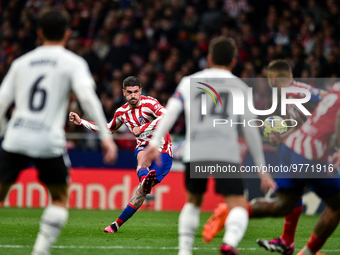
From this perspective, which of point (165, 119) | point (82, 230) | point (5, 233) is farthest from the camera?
point (82, 230)

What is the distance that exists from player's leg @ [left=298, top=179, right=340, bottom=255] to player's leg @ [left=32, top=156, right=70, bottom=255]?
8.16 feet

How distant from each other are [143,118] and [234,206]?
3.96 metres

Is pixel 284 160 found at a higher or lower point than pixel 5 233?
higher

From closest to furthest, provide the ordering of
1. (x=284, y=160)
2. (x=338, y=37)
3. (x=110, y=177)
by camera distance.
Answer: (x=284, y=160) < (x=110, y=177) < (x=338, y=37)

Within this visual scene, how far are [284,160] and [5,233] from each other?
13.6ft

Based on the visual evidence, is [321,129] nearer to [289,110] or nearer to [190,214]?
[289,110]

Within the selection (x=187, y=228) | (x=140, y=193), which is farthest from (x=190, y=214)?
(x=140, y=193)

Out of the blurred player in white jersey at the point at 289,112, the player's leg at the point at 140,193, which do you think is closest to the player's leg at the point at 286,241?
the blurred player in white jersey at the point at 289,112

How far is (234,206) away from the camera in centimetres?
488

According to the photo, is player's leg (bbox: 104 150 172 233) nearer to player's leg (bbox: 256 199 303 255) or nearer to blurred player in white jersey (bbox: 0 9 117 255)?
player's leg (bbox: 256 199 303 255)

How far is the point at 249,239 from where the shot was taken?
777cm

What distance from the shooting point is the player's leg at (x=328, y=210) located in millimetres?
5438

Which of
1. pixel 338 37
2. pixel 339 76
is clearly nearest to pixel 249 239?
pixel 339 76

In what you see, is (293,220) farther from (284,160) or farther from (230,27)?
(230,27)
